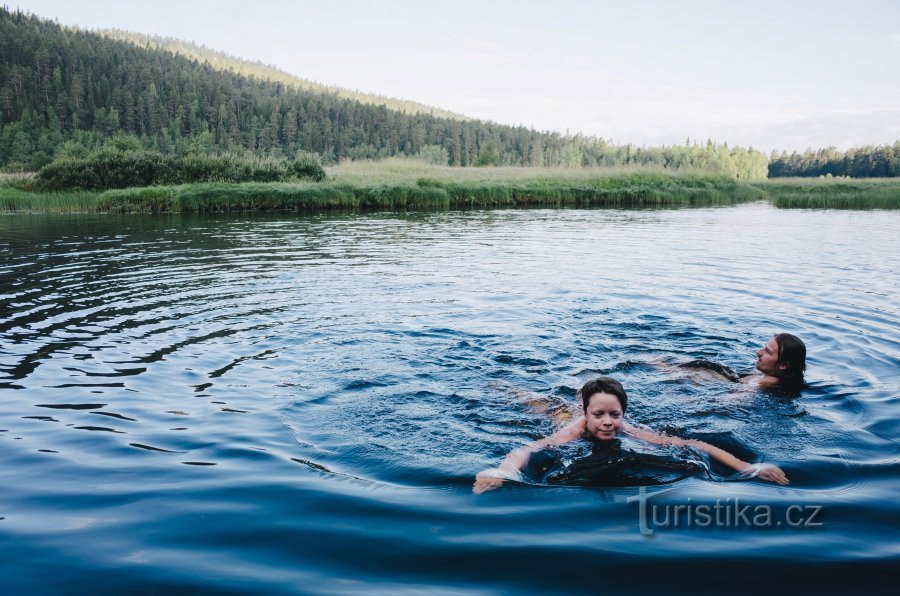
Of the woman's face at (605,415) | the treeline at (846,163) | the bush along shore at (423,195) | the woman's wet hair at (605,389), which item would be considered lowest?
the woman's face at (605,415)

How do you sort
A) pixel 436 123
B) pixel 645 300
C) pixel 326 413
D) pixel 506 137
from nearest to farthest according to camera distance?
pixel 326 413 < pixel 645 300 < pixel 436 123 < pixel 506 137

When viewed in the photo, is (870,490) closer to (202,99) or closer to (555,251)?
(555,251)

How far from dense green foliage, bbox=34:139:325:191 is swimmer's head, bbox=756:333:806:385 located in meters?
35.4

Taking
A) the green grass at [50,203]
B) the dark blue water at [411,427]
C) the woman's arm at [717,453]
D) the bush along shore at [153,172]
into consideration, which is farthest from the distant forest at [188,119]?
the woman's arm at [717,453]

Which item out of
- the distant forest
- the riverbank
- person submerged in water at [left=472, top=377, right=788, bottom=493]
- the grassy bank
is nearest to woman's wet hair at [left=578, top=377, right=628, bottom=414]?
person submerged in water at [left=472, top=377, right=788, bottom=493]

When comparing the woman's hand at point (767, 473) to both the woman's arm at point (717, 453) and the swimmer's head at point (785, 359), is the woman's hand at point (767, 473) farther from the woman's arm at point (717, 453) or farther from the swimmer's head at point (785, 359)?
the swimmer's head at point (785, 359)

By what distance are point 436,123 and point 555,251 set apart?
358ft

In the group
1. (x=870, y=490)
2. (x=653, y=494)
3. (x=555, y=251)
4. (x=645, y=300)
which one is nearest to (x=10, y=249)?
(x=555, y=251)

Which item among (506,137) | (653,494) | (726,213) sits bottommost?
(653,494)

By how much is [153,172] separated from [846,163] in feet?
348

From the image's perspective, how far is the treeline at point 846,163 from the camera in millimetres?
92688

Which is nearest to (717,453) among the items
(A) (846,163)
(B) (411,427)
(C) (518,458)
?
(C) (518,458)

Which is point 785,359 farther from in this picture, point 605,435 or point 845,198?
point 845,198

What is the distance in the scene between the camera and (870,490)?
3.92 meters
